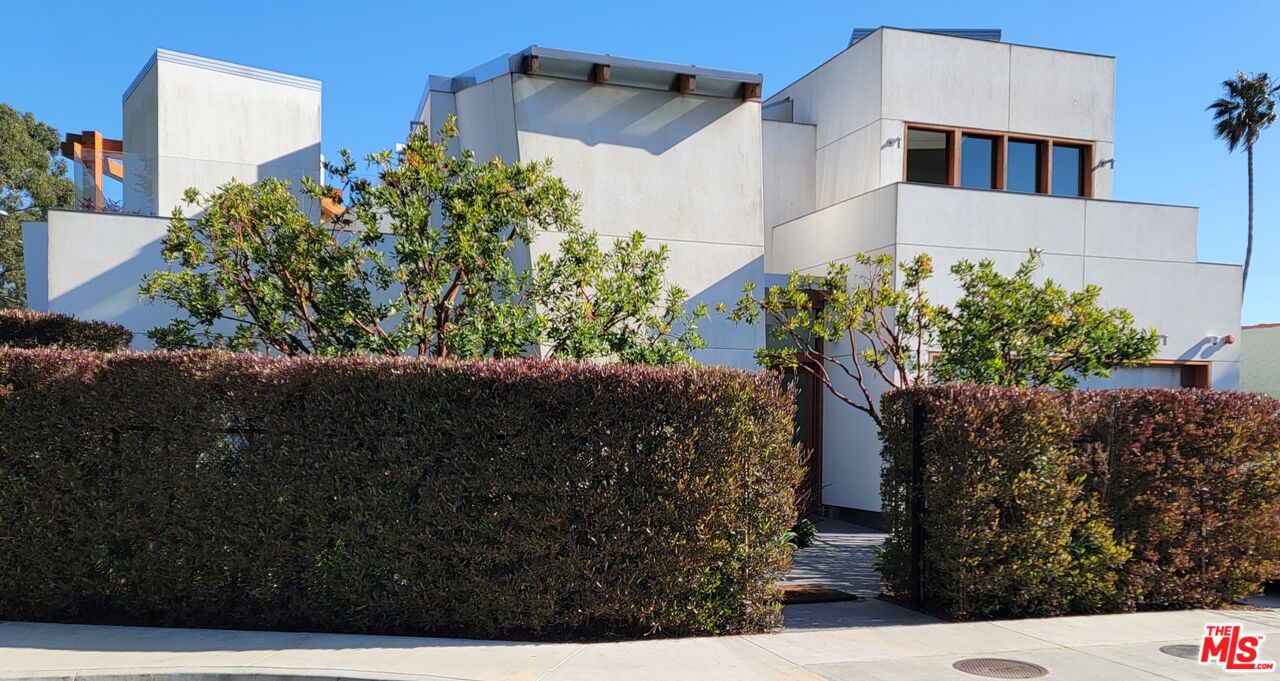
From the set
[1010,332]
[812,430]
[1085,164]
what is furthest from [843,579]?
[1085,164]

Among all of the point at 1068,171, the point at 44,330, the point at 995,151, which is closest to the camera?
the point at 44,330

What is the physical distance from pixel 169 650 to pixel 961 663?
5.76 m

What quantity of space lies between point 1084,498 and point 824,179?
8714 millimetres

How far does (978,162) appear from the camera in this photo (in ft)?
50.2

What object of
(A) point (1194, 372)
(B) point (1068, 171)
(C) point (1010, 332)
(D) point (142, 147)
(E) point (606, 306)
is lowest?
(A) point (1194, 372)

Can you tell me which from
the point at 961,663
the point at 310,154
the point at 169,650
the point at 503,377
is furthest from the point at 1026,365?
the point at 310,154

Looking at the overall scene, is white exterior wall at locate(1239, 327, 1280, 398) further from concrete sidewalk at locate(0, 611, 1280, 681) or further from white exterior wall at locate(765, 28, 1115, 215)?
concrete sidewalk at locate(0, 611, 1280, 681)

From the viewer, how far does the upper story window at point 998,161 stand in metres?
15.0

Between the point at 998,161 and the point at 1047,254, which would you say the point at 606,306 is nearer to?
the point at 1047,254

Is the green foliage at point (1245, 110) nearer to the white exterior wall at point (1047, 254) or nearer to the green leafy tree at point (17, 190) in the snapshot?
the white exterior wall at point (1047, 254)

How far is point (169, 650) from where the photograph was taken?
666 centimetres

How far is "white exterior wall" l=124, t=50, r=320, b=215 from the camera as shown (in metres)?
17.5

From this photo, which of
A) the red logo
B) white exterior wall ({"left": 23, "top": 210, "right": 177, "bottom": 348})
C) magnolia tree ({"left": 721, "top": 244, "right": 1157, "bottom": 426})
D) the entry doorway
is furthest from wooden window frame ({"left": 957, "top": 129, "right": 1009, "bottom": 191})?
white exterior wall ({"left": 23, "top": 210, "right": 177, "bottom": 348})

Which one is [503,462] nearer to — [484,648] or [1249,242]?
[484,648]
